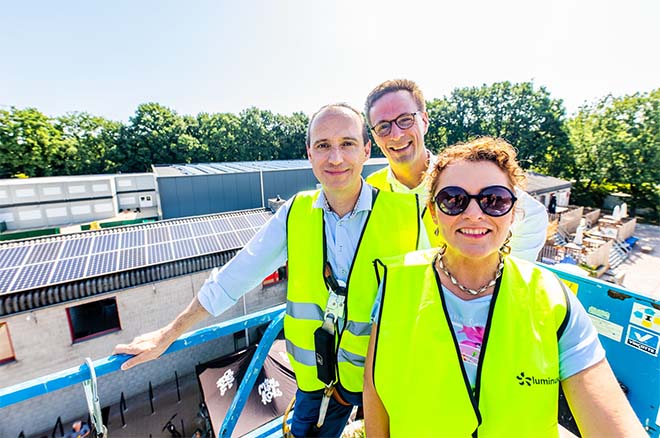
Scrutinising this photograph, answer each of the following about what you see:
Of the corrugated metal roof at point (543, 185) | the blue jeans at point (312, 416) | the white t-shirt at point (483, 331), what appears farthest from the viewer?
the corrugated metal roof at point (543, 185)

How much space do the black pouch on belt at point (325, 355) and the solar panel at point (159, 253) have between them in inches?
340

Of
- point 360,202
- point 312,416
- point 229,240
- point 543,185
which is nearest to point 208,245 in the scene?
point 229,240

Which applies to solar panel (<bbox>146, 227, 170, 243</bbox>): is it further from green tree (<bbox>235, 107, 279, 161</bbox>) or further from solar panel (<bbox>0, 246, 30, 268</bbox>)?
green tree (<bbox>235, 107, 279, 161</bbox>)

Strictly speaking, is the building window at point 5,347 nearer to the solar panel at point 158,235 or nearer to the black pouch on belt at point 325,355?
the solar panel at point 158,235

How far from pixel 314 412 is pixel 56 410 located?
35.3 feet

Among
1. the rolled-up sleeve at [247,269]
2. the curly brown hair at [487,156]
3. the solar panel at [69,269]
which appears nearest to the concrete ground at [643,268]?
the curly brown hair at [487,156]

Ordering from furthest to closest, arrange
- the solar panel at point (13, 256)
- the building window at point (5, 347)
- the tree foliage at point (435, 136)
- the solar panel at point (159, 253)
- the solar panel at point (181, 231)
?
the tree foliage at point (435, 136) → the solar panel at point (181, 231) → the solar panel at point (159, 253) → the solar panel at point (13, 256) → the building window at point (5, 347)

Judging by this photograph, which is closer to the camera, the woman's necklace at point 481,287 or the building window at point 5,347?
the woman's necklace at point 481,287

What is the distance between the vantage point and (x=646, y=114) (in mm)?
27328

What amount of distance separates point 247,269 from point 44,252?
10107 mm

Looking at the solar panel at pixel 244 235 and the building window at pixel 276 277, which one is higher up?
the solar panel at pixel 244 235

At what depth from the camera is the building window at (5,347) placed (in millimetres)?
7393

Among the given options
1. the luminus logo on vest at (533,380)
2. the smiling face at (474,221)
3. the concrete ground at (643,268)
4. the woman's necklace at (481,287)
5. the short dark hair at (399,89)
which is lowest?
the concrete ground at (643,268)

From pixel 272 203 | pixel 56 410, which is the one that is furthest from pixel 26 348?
pixel 272 203
